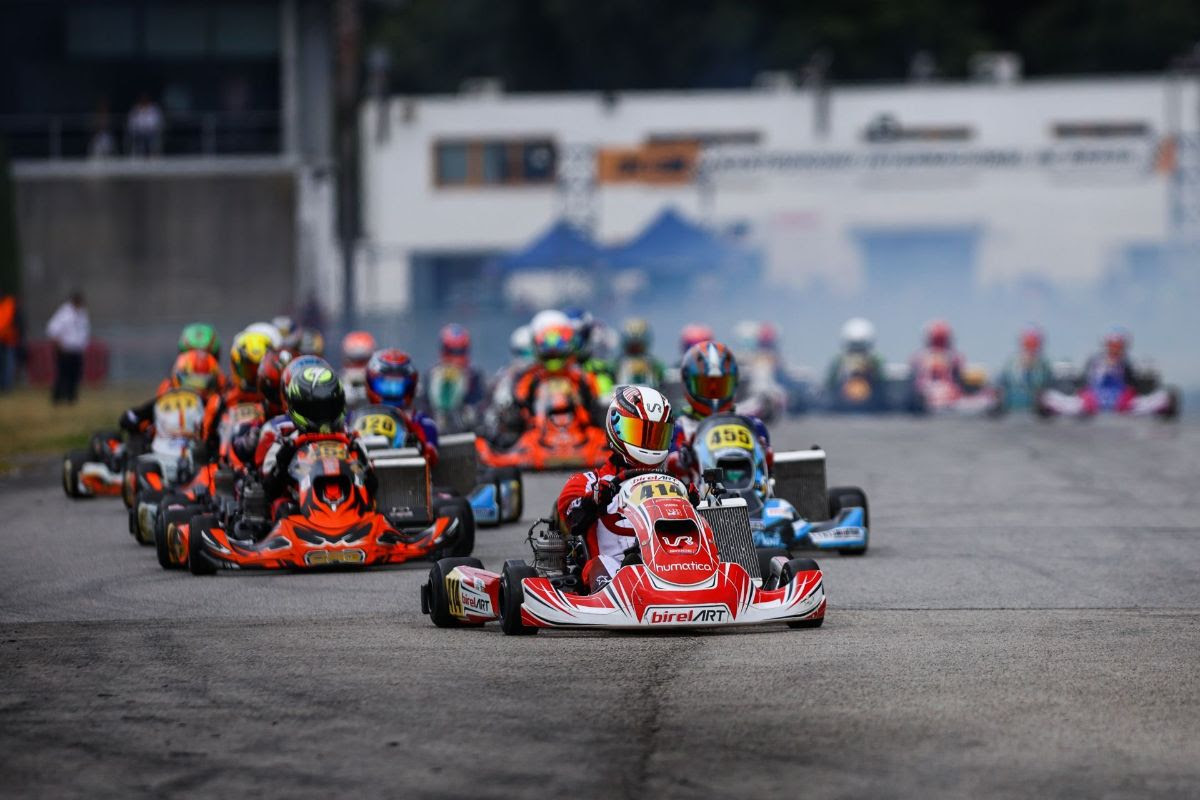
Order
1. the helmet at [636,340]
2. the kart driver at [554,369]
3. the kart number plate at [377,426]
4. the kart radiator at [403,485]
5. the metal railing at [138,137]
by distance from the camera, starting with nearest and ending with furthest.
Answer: the kart radiator at [403,485] → the kart number plate at [377,426] → the kart driver at [554,369] → the helmet at [636,340] → the metal railing at [138,137]

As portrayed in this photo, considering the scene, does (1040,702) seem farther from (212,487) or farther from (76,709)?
(212,487)

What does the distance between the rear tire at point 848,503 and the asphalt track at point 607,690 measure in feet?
0.84

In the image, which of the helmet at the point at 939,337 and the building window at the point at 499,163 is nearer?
the helmet at the point at 939,337

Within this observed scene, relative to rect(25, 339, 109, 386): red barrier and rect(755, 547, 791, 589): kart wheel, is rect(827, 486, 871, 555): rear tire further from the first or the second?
rect(25, 339, 109, 386): red barrier

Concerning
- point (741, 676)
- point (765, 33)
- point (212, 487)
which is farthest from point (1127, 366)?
point (765, 33)

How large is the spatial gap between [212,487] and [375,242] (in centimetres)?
3732

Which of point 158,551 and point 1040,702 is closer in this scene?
point 1040,702

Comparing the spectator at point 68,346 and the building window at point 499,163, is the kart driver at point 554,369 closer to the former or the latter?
the spectator at point 68,346

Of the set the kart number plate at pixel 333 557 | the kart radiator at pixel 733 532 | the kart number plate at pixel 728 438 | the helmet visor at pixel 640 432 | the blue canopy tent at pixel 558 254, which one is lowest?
the kart number plate at pixel 333 557

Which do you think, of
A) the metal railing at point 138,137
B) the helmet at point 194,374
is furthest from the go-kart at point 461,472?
the metal railing at point 138,137

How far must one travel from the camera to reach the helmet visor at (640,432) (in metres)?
9.41

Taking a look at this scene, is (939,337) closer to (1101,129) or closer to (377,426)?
(377,426)

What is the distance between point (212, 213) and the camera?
129 feet

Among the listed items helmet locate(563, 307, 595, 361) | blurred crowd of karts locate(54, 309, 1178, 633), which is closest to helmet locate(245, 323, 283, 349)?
blurred crowd of karts locate(54, 309, 1178, 633)
